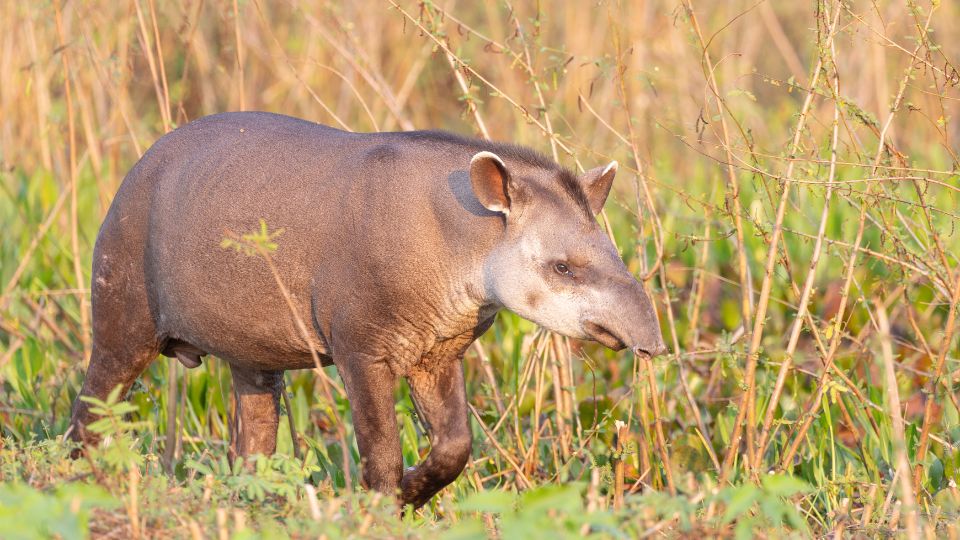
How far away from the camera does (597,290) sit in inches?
166

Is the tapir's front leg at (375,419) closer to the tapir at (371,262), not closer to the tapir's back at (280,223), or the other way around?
the tapir at (371,262)

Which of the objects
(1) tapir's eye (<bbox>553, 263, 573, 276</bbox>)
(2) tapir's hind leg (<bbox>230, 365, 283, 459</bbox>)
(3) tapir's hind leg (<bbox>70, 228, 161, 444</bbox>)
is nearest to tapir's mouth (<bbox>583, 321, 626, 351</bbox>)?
(1) tapir's eye (<bbox>553, 263, 573, 276</bbox>)

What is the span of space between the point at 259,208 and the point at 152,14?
4.14 ft

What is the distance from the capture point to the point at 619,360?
7.02 metres

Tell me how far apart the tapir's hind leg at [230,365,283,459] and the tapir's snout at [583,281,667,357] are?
166 centimetres

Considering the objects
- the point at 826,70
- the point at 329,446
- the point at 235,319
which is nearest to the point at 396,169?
the point at 235,319

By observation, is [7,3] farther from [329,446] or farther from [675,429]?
[675,429]

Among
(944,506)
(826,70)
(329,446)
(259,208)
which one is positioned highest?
(826,70)

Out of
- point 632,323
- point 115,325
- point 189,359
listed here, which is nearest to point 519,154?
point 632,323

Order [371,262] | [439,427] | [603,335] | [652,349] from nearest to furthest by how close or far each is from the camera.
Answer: [652,349] → [603,335] → [371,262] → [439,427]

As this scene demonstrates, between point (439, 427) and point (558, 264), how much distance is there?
0.84 m

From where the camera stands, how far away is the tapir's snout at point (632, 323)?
4086 mm

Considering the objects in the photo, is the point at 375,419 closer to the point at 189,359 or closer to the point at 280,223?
the point at 280,223

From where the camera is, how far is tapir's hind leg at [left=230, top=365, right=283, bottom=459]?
17.2 feet
